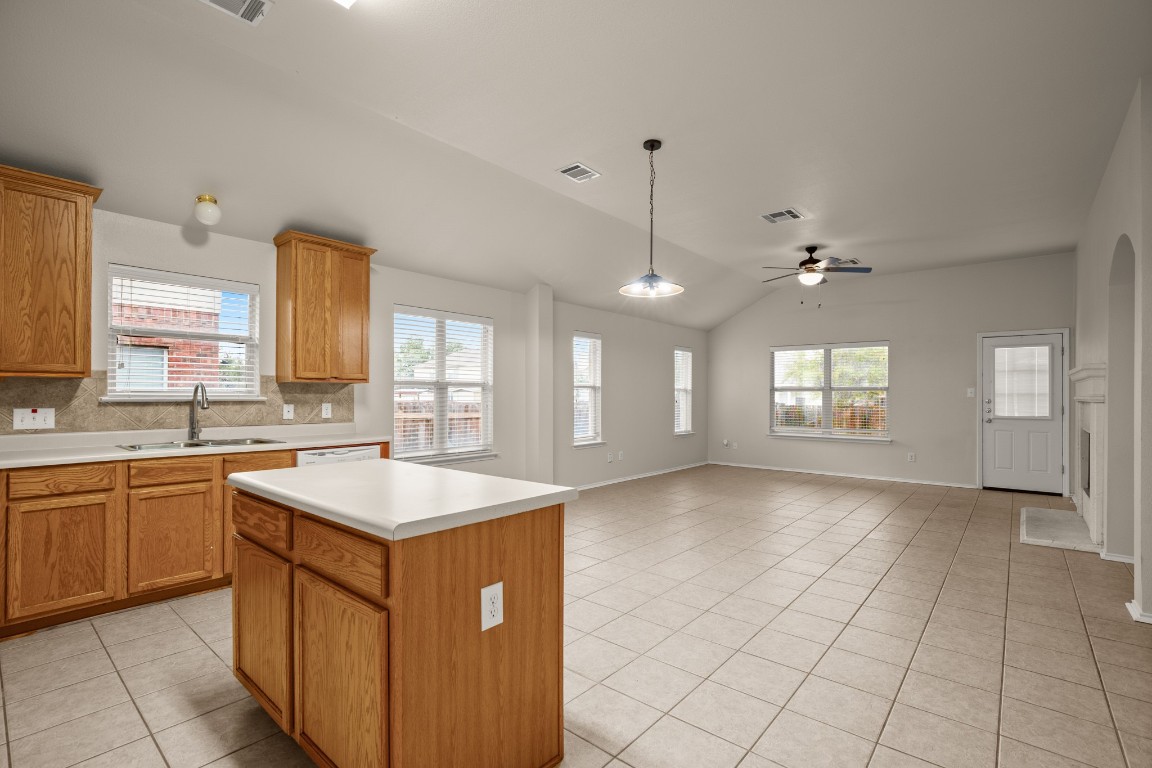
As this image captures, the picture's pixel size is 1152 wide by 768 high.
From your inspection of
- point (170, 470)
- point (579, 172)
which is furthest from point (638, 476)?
point (170, 470)

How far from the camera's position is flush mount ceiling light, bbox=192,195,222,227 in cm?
367

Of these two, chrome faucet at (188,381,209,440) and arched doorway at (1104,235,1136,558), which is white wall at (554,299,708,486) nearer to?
chrome faucet at (188,381,209,440)

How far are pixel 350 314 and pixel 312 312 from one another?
1.03ft

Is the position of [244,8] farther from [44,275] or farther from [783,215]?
[783,215]

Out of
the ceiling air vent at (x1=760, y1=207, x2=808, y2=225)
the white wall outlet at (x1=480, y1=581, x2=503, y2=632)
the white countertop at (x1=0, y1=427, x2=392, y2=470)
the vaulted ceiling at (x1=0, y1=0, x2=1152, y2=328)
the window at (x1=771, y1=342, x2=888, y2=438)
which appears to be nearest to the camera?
the white wall outlet at (x1=480, y1=581, x2=503, y2=632)

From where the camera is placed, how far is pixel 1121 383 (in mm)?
3977

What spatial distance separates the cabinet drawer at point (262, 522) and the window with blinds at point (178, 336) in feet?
7.25

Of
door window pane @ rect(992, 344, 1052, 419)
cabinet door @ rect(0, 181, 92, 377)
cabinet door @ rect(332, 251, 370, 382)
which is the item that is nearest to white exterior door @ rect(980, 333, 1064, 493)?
door window pane @ rect(992, 344, 1052, 419)

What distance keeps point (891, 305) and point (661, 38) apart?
6602mm

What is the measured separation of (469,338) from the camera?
6020 mm

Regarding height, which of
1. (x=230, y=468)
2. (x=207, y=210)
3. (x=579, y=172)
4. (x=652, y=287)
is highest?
(x=579, y=172)

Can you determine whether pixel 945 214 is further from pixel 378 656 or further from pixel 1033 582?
pixel 378 656

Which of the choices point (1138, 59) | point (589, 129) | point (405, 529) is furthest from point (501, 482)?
point (1138, 59)

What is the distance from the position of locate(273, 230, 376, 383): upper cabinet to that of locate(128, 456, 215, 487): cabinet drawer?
0.99 metres
